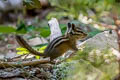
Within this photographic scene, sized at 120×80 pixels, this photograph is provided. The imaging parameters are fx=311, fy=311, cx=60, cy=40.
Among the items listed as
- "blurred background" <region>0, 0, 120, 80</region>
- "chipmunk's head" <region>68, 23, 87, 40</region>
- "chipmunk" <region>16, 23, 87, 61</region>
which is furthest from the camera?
"chipmunk's head" <region>68, 23, 87, 40</region>

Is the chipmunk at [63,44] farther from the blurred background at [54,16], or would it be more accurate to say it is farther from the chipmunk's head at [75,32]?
the blurred background at [54,16]

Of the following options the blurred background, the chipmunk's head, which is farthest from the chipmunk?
the blurred background

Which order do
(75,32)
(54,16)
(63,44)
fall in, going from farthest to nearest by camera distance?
(54,16) → (75,32) → (63,44)

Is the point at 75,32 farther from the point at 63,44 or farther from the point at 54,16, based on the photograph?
the point at 54,16

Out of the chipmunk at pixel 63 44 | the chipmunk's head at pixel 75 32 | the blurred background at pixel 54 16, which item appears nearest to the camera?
the blurred background at pixel 54 16

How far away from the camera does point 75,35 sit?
10.9 feet

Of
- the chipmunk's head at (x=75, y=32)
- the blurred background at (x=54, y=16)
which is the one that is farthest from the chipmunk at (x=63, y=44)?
the blurred background at (x=54, y=16)

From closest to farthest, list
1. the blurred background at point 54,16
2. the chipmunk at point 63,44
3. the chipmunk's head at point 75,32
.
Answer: the blurred background at point 54,16 < the chipmunk at point 63,44 < the chipmunk's head at point 75,32

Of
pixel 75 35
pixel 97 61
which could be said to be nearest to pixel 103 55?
pixel 97 61

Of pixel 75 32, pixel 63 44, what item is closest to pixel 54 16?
pixel 75 32

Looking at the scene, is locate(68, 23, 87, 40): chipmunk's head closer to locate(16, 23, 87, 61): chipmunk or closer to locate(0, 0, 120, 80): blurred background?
locate(16, 23, 87, 61): chipmunk

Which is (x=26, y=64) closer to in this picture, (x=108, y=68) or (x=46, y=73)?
(x=46, y=73)

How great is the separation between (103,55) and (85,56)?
0.15 meters

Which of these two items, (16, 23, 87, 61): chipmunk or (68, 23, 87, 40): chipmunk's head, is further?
(68, 23, 87, 40): chipmunk's head
